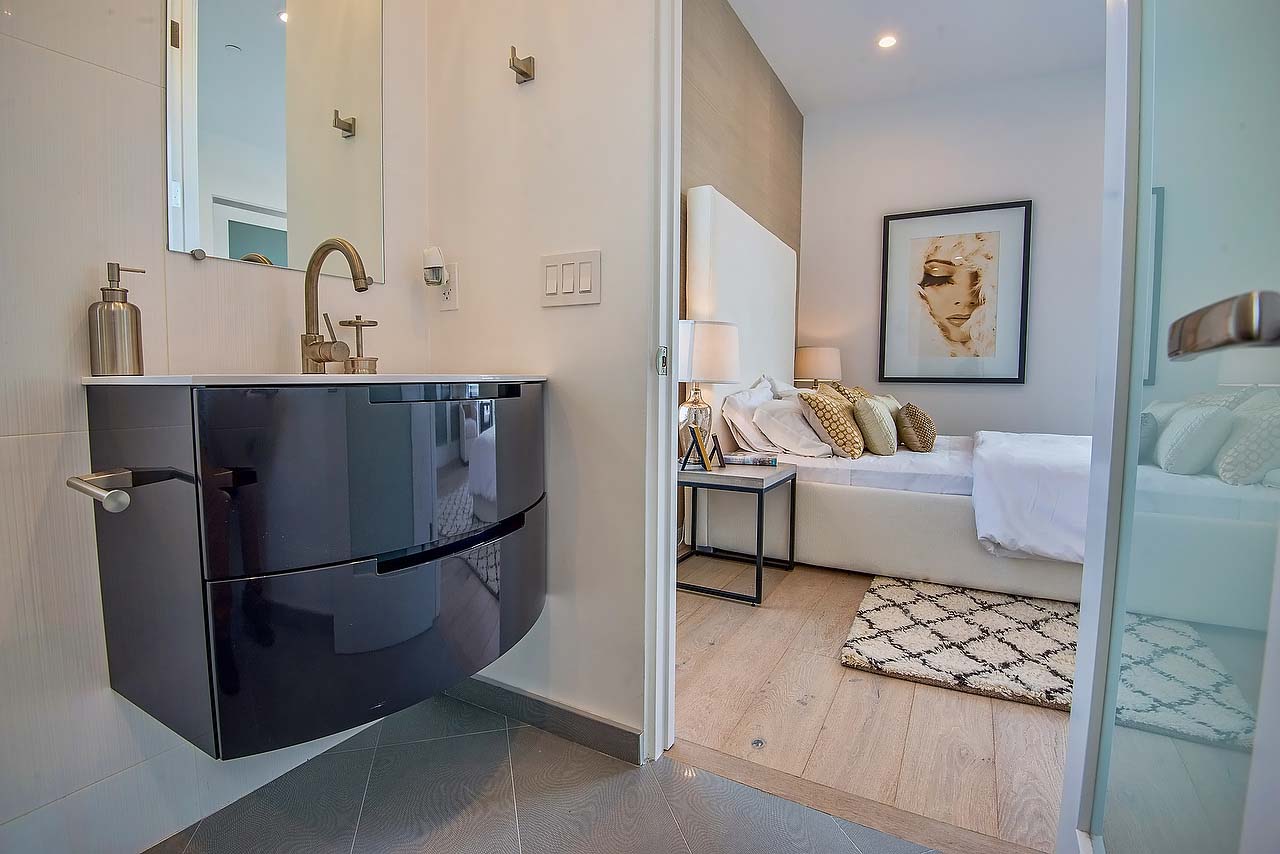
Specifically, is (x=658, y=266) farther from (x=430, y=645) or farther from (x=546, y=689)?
(x=546, y=689)

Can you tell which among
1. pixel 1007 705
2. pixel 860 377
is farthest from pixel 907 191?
pixel 1007 705

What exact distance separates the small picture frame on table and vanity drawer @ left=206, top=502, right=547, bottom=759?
153cm

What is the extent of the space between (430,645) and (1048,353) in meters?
4.56

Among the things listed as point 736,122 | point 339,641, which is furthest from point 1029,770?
point 736,122

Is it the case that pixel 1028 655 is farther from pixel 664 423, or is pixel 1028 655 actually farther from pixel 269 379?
pixel 269 379

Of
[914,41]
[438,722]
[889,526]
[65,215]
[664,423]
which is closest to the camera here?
[65,215]

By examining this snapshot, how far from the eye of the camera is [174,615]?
37.0 inches

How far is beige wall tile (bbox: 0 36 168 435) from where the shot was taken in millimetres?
954

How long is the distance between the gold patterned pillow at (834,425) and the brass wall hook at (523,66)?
2141mm

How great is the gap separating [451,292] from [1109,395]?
1411mm

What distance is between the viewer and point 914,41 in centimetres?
369

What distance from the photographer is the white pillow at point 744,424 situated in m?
3.13

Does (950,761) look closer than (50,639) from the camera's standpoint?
No

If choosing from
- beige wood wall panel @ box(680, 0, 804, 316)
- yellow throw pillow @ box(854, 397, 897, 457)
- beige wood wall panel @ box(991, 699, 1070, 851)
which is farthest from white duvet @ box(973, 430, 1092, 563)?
beige wood wall panel @ box(680, 0, 804, 316)
